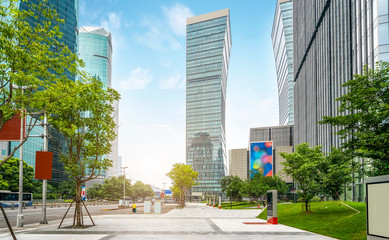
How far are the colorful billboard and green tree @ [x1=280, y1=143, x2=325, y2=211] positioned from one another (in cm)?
9304

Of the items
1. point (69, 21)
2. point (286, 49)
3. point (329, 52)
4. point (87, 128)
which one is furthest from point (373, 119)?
point (69, 21)

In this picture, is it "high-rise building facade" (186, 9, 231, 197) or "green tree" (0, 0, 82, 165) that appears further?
"high-rise building facade" (186, 9, 231, 197)

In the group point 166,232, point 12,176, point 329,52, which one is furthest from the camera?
point 12,176

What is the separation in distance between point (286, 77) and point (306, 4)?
8105 centimetres

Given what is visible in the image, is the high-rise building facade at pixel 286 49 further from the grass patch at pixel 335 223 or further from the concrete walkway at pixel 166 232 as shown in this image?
the concrete walkway at pixel 166 232

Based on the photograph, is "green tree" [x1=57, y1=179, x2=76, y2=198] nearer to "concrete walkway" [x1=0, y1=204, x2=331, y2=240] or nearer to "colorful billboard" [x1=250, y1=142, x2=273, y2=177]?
"colorful billboard" [x1=250, y1=142, x2=273, y2=177]

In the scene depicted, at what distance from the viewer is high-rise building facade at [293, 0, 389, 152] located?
46.8 metres

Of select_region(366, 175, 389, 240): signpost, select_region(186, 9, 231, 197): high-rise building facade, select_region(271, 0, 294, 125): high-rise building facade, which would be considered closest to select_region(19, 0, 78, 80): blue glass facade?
select_region(186, 9, 231, 197): high-rise building facade

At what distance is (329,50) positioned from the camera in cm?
7062

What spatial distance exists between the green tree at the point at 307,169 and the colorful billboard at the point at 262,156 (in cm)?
9304

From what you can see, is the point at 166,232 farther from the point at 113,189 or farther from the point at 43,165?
the point at 113,189

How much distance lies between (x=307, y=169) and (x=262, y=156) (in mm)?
A: 98043

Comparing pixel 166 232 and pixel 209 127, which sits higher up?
pixel 209 127

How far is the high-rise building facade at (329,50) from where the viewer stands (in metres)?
46.8
